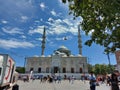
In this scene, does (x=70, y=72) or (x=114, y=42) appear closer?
(x=114, y=42)

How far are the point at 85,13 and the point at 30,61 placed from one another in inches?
3010

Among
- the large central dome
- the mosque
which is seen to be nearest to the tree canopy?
the mosque

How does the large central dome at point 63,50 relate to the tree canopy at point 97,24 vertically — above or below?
above

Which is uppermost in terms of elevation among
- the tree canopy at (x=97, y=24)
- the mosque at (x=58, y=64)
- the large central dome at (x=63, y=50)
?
the large central dome at (x=63, y=50)

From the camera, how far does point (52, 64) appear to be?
80.1 metres

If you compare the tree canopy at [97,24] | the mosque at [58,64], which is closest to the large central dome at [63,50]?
the mosque at [58,64]

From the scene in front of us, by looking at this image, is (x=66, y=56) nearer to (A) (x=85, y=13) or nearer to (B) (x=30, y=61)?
(B) (x=30, y=61)

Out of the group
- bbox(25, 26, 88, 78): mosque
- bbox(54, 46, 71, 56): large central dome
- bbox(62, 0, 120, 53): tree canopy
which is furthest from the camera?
bbox(54, 46, 71, 56): large central dome

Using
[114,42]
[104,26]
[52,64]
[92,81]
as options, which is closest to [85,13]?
[104,26]

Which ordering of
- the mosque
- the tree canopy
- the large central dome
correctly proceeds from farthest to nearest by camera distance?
the large central dome < the mosque < the tree canopy

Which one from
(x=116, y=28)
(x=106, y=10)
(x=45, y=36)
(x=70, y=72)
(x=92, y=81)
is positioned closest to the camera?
(x=106, y=10)

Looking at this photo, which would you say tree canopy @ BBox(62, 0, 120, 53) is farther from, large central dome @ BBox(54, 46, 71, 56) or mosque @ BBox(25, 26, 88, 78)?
large central dome @ BBox(54, 46, 71, 56)

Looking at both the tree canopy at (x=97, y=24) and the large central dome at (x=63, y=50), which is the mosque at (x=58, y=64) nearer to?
the large central dome at (x=63, y=50)

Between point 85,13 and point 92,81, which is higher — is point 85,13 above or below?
above
